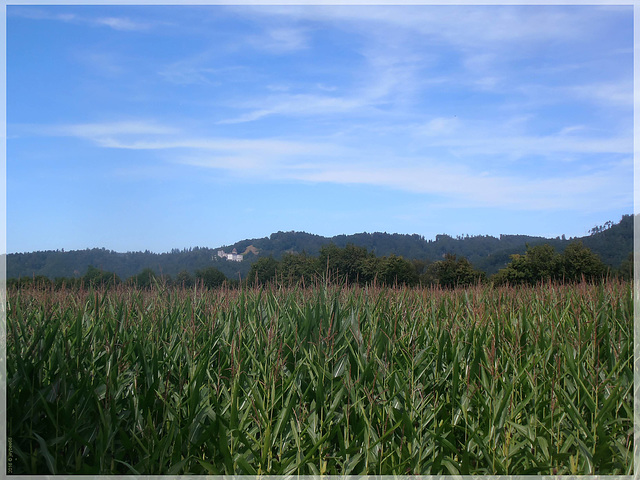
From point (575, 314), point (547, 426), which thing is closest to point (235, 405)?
point (547, 426)

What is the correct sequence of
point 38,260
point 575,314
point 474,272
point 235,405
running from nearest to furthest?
1. point 235,405
2. point 575,314
3. point 38,260
4. point 474,272

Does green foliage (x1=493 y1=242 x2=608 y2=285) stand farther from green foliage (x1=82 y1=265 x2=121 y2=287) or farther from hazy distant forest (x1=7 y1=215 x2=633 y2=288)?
green foliage (x1=82 y1=265 x2=121 y2=287)

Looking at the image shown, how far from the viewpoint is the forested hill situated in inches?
236

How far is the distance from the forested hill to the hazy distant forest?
2 cm

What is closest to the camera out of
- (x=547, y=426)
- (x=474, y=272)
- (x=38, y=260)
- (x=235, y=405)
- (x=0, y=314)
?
(x=235, y=405)

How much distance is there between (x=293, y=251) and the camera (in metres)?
19.7

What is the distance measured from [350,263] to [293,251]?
230cm

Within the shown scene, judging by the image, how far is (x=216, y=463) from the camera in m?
2.72

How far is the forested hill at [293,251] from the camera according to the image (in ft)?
19.7

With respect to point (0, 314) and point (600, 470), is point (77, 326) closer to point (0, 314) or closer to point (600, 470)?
point (0, 314)

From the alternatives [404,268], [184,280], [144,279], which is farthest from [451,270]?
[144,279]

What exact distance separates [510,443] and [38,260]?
637 cm

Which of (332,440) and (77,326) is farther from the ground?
(77,326)

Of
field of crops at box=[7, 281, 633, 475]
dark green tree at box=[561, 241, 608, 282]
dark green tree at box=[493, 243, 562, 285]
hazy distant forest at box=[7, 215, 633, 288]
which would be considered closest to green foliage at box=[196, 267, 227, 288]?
hazy distant forest at box=[7, 215, 633, 288]
